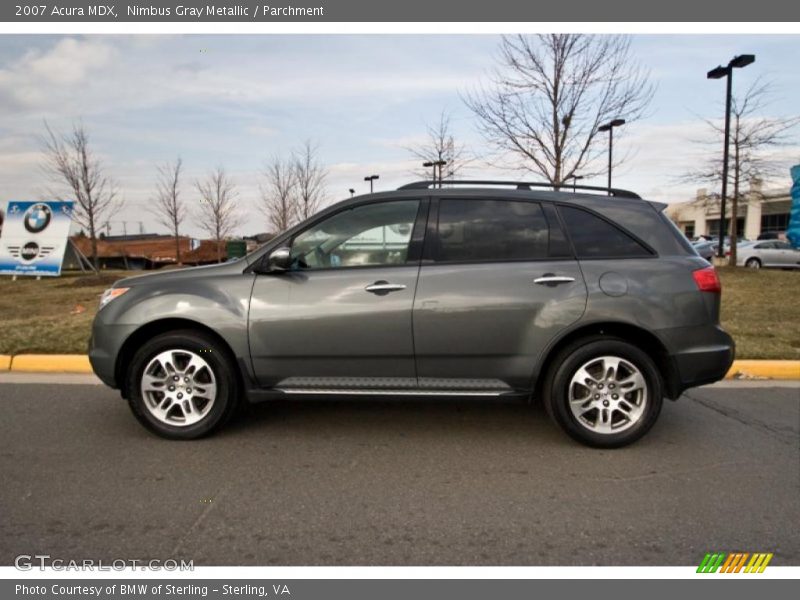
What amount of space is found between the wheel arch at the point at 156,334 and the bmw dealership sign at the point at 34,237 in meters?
16.0

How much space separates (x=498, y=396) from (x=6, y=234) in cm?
1915

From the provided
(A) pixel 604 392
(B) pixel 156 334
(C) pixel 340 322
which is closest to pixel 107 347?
(B) pixel 156 334

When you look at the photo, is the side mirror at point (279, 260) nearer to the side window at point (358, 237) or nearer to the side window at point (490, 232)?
the side window at point (358, 237)

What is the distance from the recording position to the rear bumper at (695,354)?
3.97 m

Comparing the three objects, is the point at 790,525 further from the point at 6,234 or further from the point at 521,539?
the point at 6,234

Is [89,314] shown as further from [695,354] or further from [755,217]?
[755,217]

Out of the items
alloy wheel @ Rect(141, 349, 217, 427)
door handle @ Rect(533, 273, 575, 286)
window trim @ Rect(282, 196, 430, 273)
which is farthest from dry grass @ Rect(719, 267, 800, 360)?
alloy wheel @ Rect(141, 349, 217, 427)

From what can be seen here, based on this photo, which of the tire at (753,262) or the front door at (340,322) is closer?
the front door at (340,322)

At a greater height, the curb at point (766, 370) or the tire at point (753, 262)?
the tire at point (753, 262)

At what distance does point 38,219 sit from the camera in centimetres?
1788

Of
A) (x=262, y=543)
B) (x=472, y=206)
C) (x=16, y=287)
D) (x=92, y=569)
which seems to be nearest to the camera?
(x=92, y=569)

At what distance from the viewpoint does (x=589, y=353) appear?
3963 millimetres

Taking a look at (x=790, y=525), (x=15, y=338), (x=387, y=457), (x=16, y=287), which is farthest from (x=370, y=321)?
(x=16, y=287)

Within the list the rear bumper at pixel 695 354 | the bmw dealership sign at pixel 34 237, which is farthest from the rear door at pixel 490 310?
the bmw dealership sign at pixel 34 237
